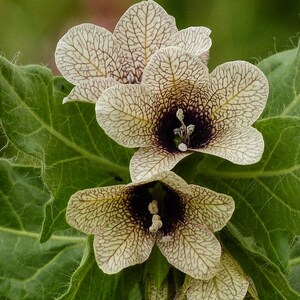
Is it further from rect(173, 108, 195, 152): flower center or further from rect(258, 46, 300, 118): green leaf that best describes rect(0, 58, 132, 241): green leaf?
rect(258, 46, 300, 118): green leaf

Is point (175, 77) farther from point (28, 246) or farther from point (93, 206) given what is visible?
point (28, 246)

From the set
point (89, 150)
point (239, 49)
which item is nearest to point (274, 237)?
point (89, 150)

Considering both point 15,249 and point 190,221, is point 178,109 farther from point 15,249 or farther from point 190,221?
point 15,249

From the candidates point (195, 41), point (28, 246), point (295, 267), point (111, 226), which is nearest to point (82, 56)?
point (195, 41)

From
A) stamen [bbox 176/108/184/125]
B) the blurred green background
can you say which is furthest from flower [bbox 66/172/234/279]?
the blurred green background

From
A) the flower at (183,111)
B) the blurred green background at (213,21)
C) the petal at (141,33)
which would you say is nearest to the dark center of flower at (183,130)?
the flower at (183,111)

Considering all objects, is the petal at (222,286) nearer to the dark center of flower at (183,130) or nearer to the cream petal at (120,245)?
the cream petal at (120,245)
